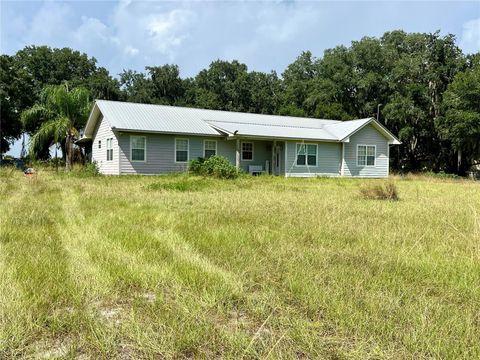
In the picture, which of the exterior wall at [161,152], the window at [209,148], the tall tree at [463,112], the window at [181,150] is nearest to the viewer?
the exterior wall at [161,152]

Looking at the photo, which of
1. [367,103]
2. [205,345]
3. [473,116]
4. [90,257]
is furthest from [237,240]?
[367,103]

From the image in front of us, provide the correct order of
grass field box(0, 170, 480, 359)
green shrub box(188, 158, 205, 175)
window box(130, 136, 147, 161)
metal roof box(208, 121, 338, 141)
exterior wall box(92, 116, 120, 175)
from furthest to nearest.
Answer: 1. metal roof box(208, 121, 338, 141)
2. exterior wall box(92, 116, 120, 175)
3. window box(130, 136, 147, 161)
4. green shrub box(188, 158, 205, 175)
5. grass field box(0, 170, 480, 359)

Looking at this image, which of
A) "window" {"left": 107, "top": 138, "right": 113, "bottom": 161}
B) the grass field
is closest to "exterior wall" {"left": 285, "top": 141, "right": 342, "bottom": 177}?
"window" {"left": 107, "top": 138, "right": 113, "bottom": 161}

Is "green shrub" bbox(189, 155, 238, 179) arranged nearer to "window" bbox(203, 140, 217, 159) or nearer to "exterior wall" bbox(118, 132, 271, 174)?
"exterior wall" bbox(118, 132, 271, 174)

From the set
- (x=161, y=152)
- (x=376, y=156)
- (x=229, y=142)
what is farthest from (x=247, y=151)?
(x=376, y=156)

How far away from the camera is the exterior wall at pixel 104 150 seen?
64.6 ft

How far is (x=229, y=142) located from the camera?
2191cm

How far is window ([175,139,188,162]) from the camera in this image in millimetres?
20656

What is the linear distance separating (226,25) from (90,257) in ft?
40.5

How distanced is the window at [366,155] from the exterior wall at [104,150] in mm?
14342

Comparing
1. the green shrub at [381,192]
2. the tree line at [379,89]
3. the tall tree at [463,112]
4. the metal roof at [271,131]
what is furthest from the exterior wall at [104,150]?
the tall tree at [463,112]

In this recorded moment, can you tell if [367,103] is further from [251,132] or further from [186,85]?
[186,85]

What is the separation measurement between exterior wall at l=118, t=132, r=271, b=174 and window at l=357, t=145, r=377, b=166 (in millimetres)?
7704

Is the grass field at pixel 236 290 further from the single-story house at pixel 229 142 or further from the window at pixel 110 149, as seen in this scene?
the window at pixel 110 149
